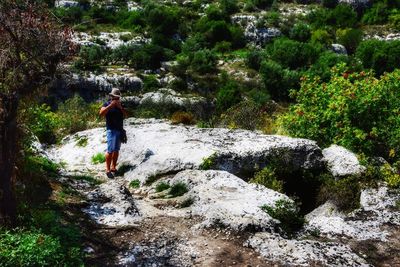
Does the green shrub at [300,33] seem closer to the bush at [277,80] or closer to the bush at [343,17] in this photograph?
the bush at [343,17]

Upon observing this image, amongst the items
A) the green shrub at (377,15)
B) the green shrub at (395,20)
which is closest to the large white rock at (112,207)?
the green shrub at (395,20)

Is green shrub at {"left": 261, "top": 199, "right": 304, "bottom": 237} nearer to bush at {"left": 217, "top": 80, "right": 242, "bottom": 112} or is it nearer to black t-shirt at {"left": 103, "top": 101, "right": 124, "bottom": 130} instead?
black t-shirt at {"left": 103, "top": 101, "right": 124, "bottom": 130}

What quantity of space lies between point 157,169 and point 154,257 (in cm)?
388

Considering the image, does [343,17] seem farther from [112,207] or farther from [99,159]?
[112,207]

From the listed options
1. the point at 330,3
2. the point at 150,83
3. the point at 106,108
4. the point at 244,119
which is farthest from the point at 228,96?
the point at 330,3

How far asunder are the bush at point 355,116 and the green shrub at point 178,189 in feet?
17.4

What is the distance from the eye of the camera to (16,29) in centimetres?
628

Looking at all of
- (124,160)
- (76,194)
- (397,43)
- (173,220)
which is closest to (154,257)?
(173,220)

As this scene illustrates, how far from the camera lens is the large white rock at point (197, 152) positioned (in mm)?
10672

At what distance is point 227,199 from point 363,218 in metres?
2.78

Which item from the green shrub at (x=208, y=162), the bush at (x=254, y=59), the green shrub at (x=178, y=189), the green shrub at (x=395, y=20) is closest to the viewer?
the green shrub at (x=178, y=189)

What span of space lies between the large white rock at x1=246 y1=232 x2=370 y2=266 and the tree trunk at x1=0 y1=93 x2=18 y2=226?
11.6 ft

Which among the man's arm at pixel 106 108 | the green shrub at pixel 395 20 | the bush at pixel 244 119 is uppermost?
the man's arm at pixel 106 108

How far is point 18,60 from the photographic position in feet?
20.9
